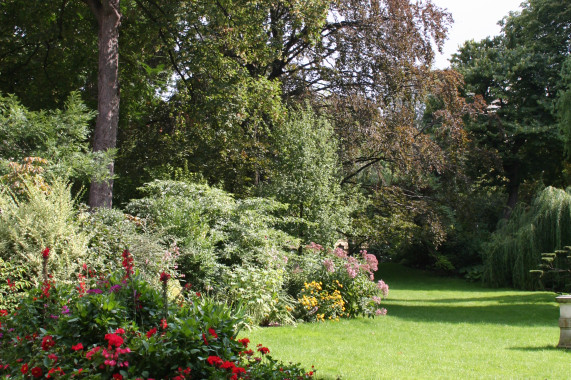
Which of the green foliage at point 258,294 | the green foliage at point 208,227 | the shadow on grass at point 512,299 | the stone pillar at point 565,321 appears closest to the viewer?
the stone pillar at point 565,321

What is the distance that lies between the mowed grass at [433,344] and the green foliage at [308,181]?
2.71m

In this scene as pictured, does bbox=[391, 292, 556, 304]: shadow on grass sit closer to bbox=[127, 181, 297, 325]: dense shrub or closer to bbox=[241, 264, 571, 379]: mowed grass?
bbox=[241, 264, 571, 379]: mowed grass

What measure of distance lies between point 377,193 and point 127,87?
333 inches

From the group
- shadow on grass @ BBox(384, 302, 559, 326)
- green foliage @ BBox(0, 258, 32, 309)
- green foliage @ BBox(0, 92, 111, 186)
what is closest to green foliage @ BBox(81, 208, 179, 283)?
green foliage @ BBox(0, 258, 32, 309)

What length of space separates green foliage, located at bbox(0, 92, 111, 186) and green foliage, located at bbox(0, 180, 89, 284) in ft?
5.49

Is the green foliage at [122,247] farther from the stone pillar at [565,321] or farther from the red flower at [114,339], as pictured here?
the stone pillar at [565,321]

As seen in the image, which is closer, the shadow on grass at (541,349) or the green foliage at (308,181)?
the shadow on grass at (541,349)

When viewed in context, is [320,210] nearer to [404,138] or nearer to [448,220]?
[404,138]

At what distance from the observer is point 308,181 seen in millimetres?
13062

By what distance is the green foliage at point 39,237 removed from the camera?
7.26m

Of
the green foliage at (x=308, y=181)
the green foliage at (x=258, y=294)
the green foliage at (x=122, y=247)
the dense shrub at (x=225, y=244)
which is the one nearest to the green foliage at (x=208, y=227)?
the dense shrub at (x=225, y=244)

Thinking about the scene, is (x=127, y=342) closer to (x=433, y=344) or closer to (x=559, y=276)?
(x=433, y=344)

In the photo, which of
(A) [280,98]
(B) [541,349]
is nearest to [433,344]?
(B) [541,349]

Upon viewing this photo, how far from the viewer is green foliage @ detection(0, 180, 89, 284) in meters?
7.26
